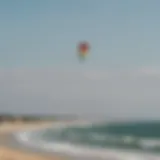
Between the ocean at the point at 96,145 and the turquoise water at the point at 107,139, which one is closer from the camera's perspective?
the ocean at the point at 96,145

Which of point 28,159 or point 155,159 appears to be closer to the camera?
point 28,159

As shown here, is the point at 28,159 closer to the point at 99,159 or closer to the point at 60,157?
the point at 60,157

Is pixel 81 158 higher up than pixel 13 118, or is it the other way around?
pixel 13 118

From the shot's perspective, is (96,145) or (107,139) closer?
(96,145)

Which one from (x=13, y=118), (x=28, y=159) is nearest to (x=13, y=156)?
(x=28, y=159)

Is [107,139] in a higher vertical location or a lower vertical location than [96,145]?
higher

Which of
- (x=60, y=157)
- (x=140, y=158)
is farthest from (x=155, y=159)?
(x=60, y=157)

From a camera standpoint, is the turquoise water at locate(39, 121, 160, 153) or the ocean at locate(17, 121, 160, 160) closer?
the ocean at locate(17, 121, 160, 160)

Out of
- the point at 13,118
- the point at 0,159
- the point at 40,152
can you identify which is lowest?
the point at 0,159

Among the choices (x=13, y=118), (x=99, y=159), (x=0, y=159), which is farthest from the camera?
(x=13, y=118)

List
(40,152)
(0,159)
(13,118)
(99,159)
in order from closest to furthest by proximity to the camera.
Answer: (0,159) < (99,159) < (40,152) < (13,118)
